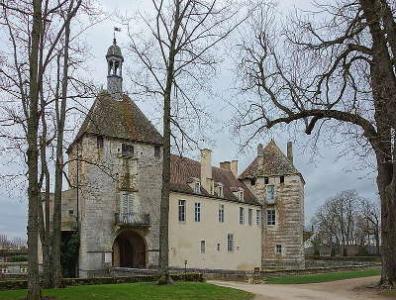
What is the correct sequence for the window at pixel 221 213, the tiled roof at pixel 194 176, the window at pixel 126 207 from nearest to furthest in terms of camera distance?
the window at pixel 126 207
the tiled roof at pixel 194 176
the window at pixel 221 213

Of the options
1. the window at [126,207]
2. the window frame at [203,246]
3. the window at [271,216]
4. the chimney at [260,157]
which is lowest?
the window frame at [203,246]

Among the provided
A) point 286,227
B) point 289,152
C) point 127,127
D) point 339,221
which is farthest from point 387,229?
point 339,221

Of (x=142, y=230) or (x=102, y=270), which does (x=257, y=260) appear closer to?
(x=142, y=230)

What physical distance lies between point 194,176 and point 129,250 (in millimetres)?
7917

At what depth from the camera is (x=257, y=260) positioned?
4609cm

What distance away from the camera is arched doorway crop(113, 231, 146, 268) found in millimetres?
34219

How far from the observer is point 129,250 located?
116 feet

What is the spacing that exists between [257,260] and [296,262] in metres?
3.42

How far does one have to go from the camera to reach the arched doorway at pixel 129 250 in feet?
112

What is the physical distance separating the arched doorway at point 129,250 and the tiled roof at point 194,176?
4.32 metres

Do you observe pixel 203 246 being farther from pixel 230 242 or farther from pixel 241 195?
pixel 241 195

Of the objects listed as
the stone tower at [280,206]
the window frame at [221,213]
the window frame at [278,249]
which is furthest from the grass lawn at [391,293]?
the window frame at [278,249]

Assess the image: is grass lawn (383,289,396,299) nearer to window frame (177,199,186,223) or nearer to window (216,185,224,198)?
window frame (177,199,186,223)

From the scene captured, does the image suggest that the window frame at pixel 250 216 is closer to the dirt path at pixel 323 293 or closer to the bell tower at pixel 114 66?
the bell tower at pixel 114 66
